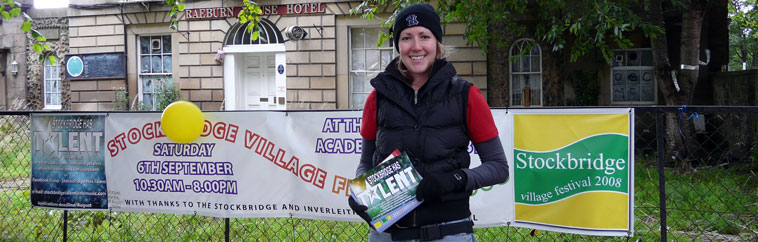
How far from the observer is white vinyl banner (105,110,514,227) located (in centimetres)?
451

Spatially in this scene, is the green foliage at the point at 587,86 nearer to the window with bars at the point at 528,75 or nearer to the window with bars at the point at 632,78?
the window with bars at the point at 632,78

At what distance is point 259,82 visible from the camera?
17.1 meters

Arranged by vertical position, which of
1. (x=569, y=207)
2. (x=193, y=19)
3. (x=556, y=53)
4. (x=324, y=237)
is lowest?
(x=324, y=237)

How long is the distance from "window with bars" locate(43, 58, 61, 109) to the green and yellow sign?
19.1 meters

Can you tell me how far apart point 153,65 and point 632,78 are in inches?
545

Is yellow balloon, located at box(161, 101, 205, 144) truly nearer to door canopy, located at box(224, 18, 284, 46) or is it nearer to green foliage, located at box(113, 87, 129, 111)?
door canopy, located at box(224, 18, 284, 46)

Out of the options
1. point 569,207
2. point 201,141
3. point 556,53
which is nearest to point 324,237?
point 201,141

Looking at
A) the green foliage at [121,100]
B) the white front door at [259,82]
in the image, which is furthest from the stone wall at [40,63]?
the white front door at [259,82]

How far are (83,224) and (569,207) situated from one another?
16.5 ft

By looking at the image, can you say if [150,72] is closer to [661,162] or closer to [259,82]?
[259,82]

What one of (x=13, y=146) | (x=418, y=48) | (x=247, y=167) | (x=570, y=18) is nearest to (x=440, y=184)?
(x=418, y=48)

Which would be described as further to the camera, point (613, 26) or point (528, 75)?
point (528, 75)

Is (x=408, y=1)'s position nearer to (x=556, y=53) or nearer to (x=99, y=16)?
(x=556, y=53)

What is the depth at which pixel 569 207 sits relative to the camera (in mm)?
4113
